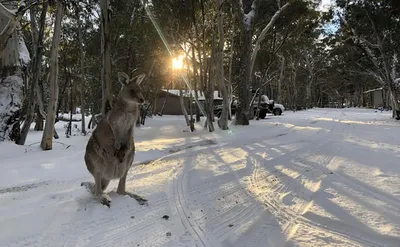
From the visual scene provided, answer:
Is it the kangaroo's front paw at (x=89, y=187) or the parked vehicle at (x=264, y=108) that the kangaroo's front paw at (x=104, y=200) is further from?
the parked vehicle at (x=264, y=108)

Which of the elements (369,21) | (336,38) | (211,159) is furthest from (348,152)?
(336,38)

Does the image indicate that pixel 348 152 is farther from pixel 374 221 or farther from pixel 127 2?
pixel 127 2

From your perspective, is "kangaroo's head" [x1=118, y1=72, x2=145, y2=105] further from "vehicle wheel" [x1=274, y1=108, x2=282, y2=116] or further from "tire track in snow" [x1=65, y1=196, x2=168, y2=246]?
"vehicle wheel" [x1=274, y1=108, x2=282, y2=116]

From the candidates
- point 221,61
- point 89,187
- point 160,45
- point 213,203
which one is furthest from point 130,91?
point 160,45

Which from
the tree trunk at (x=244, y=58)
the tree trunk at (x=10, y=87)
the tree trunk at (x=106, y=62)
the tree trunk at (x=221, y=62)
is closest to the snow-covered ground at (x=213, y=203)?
the tree trunk at (x=10, y=87)

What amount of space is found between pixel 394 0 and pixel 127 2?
→ 15406mm

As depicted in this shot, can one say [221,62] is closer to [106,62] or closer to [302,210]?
[106,62]

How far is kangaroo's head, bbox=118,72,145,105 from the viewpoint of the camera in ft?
15.5

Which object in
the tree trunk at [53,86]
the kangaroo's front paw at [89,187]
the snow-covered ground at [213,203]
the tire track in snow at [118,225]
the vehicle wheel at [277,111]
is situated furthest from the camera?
the vehicle wheel at [277,111]

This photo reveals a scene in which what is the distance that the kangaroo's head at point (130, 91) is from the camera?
→ 4.71 m

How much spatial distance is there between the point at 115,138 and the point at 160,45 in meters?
18.5

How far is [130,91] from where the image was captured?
15.5 feet

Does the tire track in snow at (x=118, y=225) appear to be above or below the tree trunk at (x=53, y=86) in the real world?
below

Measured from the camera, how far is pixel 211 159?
8.81 meters
